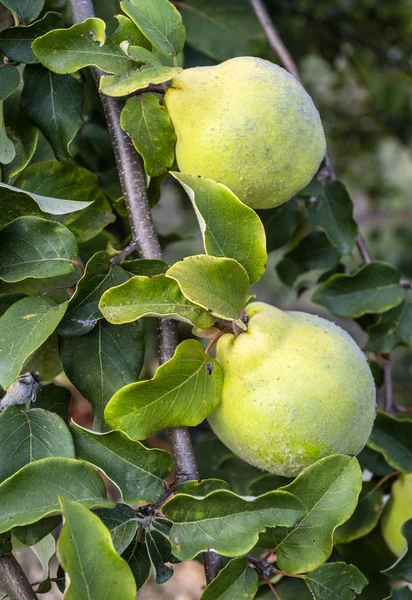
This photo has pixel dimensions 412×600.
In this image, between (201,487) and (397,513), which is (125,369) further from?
(397,513)

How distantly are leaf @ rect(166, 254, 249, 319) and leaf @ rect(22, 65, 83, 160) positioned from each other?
285 mm

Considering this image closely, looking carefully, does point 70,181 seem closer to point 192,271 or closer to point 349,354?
point 192,271

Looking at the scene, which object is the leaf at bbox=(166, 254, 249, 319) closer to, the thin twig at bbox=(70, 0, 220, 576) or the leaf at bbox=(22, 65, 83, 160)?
the thin twig at bbox=(70, 0, 220, 576)

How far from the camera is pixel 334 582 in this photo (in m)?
0.73

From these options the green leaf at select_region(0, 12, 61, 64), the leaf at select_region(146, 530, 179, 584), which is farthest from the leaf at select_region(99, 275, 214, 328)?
the green leaf at select_region(0, 12, 61, 64)

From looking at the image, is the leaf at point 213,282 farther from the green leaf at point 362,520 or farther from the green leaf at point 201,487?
the green leaf at point 362,520

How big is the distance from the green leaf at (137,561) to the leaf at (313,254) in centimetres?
71

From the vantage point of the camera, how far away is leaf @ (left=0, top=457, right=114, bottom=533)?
0.60 meters

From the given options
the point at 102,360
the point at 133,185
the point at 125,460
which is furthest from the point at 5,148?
the point at 125,460

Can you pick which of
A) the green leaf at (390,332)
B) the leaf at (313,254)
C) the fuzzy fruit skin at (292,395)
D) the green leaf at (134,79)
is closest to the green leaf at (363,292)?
the green leaf at (390,332)

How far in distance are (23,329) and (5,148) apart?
25cm

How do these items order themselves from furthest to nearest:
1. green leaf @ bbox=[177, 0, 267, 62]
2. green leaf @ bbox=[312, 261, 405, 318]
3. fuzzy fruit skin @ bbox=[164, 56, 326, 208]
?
green leaf @ bbox=[177, 0, 267, 62] → green leaf @ bbox=[312, 261, 405, 318] → fuzzy fruit skin @ bbox=[164, 56, 326, 208]

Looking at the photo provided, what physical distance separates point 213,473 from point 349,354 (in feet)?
1.98

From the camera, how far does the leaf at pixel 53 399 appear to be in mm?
797
